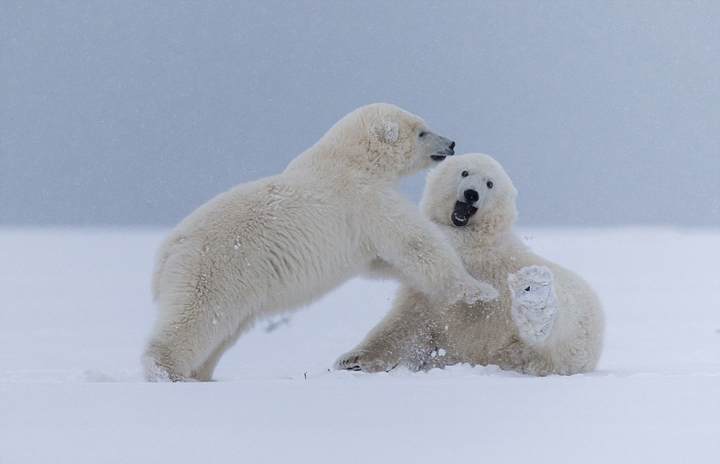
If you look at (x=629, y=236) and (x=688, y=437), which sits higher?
(x=688, y=437)

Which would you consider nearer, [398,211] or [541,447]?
[541,447]

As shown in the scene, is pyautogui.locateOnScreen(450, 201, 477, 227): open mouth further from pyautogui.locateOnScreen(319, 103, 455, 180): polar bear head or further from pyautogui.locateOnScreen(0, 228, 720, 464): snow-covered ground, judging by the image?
pyautogui.locateOnScreen(0, 228, 720, 464): snow-covered ground

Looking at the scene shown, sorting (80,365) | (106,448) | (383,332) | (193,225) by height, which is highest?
(193,225)

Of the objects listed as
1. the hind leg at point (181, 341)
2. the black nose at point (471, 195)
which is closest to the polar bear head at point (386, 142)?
the black nose at point (471, 195)

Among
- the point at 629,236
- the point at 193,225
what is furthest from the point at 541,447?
the point at 629,236

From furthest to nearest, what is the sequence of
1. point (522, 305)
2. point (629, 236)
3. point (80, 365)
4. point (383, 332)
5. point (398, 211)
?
point (629, 236)
point (80, 365)
point (383, 332)
point (398, 211)
point (522, 305)

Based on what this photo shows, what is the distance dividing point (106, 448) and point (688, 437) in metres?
1.69

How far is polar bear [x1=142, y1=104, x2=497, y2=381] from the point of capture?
A: 4008 mm

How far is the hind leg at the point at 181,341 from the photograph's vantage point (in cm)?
388

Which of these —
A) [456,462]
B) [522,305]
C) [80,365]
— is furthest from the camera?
[80,365]

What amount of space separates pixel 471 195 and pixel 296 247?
1190 millimetres

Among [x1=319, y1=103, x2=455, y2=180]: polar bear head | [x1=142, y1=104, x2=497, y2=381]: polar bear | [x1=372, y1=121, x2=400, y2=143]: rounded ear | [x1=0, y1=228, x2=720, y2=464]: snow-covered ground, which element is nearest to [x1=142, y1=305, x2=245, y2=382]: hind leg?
[x1=142, y1=104, x2=497, y2=381]: polar bear

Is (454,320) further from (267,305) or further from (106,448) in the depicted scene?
(106,448)

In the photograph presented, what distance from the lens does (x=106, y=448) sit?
8.38 ft
